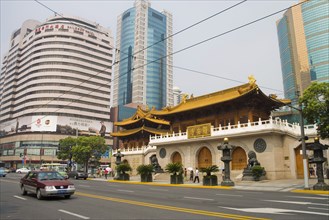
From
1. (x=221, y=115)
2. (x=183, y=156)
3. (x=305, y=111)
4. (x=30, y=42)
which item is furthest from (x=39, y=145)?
(x=305, y=111)

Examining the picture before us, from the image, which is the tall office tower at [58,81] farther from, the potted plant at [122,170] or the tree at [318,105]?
the tree at [318,105]

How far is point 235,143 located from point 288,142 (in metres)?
5.60

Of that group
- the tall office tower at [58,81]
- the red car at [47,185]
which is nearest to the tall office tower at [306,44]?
the tall office tower at [58,81]

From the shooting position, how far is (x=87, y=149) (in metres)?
51.8

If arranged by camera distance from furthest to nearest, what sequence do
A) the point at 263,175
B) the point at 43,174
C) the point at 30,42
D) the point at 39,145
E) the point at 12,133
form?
the point at 30,42, the point at 12,133, the point at 39,145, the point at 263,175, the point at 43,174

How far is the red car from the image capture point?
12.3m

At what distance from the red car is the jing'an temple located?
831 inches

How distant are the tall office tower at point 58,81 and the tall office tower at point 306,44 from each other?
206 feet

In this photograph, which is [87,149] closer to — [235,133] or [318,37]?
[235,133]

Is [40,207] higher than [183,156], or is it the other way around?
[183,156]

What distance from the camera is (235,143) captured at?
32.6 metres

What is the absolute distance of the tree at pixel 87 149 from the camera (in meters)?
52.1

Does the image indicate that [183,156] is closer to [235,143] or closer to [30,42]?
[235,143]

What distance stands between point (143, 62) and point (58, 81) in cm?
5069
